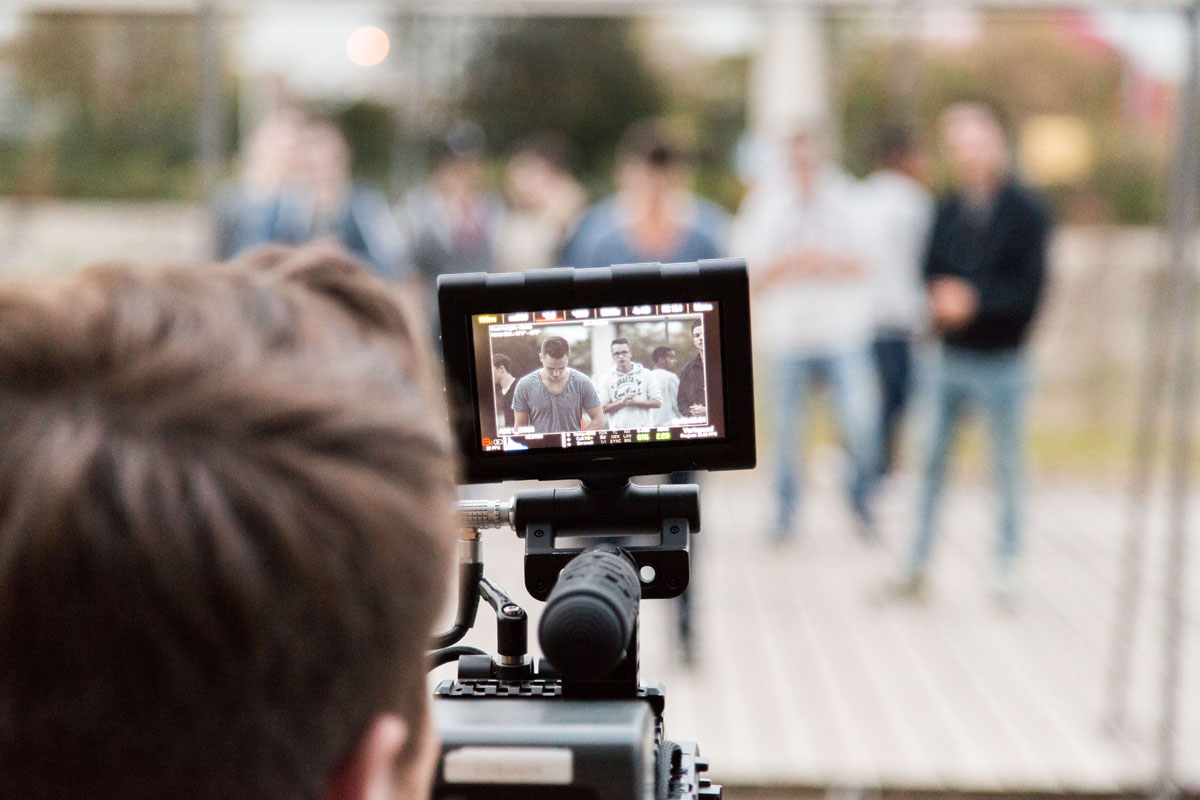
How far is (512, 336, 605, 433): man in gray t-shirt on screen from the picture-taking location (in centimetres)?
117

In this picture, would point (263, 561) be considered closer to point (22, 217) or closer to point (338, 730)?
point (338, 730)

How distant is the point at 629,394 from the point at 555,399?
71mm

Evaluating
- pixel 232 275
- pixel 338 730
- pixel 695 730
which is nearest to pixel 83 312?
pixel 232 275

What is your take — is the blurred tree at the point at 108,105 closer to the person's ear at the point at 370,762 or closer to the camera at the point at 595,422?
the camera at the point at 595,422

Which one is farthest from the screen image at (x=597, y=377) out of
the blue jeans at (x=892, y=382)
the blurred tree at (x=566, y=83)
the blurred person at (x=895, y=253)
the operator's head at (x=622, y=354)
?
the blurred tree at (x=566, y=83)

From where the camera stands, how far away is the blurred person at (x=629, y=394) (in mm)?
1173

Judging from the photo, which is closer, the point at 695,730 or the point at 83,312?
the point at 83,312

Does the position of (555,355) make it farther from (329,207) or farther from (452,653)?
(329,207)

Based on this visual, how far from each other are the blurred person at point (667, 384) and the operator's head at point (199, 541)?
555 millimetres

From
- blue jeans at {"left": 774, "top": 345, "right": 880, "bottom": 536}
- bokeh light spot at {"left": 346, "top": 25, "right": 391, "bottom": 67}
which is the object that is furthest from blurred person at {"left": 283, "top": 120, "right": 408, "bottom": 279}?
bokeh light spot at {"left": 346, "top": 25, "right": 391, "bottom": 67}

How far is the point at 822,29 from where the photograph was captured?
7594mm

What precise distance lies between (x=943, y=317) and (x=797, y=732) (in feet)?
6.15

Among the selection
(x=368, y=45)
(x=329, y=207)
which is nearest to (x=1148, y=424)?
(x=329, y=207)

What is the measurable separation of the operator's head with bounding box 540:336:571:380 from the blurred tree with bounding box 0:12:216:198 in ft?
22.9
